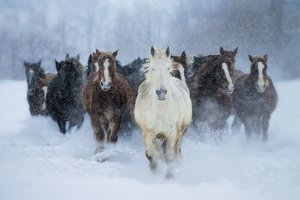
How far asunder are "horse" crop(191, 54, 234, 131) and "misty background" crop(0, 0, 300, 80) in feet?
2.09

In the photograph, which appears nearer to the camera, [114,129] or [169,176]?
[169,176]

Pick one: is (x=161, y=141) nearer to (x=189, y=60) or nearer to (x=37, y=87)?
(x=189, y=60)

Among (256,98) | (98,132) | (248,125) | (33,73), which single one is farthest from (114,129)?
(256,98)

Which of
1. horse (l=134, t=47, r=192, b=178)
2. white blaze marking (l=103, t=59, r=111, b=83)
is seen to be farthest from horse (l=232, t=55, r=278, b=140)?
white blaze marking (l=103, t=59, r=111, b=83)

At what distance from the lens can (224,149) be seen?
17.8 feet

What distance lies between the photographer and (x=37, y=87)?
22.4 feet

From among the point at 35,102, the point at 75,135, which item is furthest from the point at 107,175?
the point at 35,102

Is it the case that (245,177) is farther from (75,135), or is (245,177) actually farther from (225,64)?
(75,135)

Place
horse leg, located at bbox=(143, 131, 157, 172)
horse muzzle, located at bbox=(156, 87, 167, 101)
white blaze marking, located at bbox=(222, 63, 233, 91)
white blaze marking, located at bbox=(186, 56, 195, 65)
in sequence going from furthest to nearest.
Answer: white blaze marking, located at bbox=(186, 56, 195, 65) → white blaze marking, located at bbox=(222, 63, 233, 91) → horse leg, located at bbox=(143, 131, 157, 172) → horse muzzle, located at bbox=(156, 87, 167, 101)

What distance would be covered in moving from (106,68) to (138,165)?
0.92 metres

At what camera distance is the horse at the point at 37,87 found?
563 centimetres

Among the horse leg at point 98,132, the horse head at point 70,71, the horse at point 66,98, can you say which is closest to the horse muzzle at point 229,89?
the horse leg at point 98,132

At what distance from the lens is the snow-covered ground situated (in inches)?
179

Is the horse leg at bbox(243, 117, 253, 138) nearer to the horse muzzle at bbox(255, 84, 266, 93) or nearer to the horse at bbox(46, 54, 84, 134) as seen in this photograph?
the horse muzzle at bbox(255, 84, 266, 93)
